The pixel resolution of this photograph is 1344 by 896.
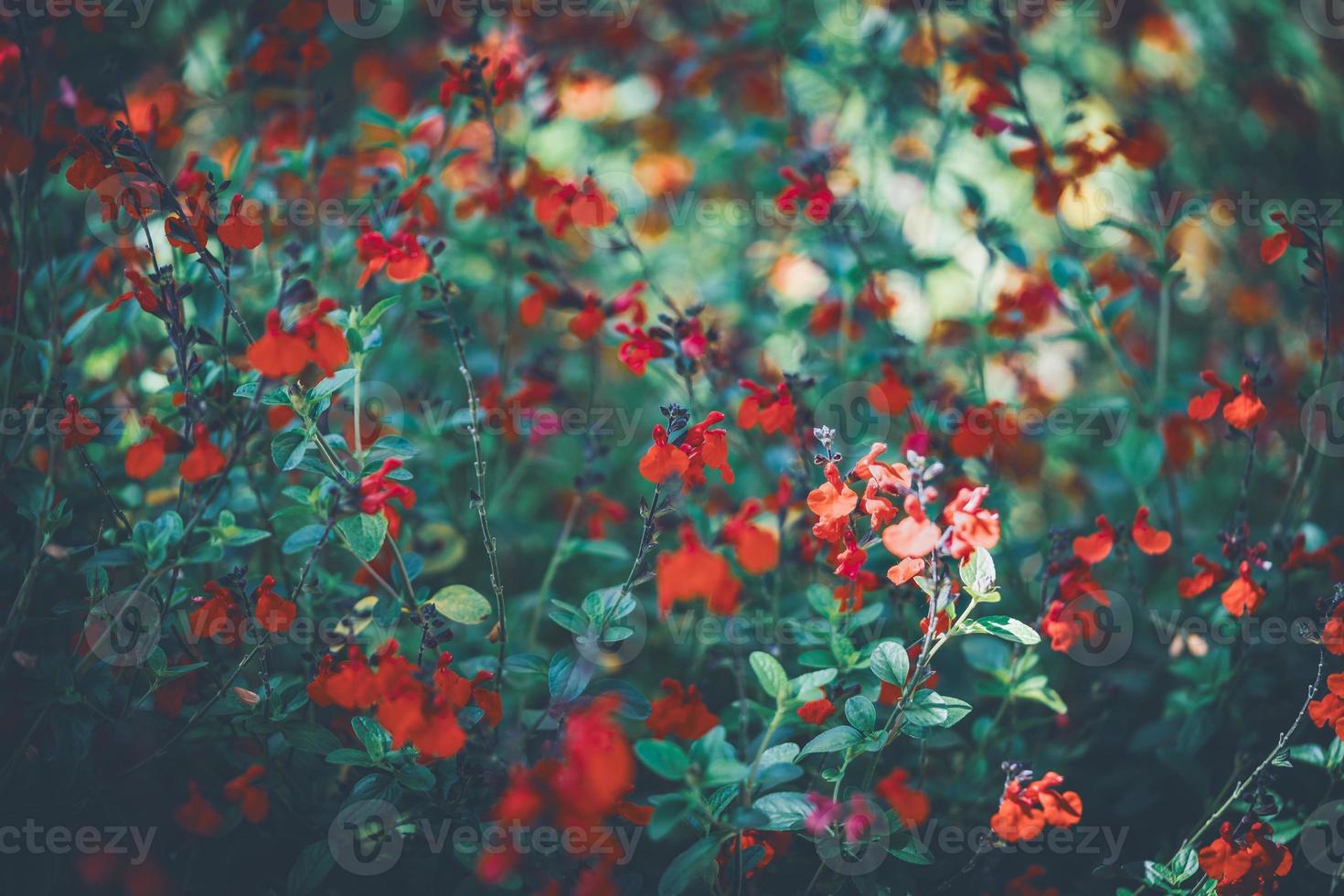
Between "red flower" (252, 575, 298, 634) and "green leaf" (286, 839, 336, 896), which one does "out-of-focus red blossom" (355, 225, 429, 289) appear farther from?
"green leaf" (286, 839, 336, 896)

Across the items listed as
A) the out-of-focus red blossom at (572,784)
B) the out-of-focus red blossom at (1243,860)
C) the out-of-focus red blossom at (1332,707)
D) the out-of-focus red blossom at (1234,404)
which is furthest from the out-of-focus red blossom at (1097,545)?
the out-of-focus red blossom at (572,784)

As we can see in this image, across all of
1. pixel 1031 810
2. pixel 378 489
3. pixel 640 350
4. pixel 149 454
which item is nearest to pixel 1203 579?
pixel 1031 810

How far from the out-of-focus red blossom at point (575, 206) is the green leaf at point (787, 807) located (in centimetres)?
130

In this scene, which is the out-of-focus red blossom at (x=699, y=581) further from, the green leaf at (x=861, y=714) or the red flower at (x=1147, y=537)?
the red flower at (x=1147, y=537)

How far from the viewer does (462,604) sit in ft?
5.41

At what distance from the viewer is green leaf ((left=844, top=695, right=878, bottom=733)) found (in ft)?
4.80

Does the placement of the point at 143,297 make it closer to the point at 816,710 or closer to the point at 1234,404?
the point at 816,710

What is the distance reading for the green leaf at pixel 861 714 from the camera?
146cm

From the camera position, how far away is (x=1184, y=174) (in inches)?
158

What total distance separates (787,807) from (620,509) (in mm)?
1009

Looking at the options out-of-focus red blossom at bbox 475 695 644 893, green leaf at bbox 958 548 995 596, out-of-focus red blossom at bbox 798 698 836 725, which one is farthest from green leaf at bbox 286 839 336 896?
green leaf at bbox 958 548 995 596

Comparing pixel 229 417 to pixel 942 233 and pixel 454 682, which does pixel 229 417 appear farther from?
pixel 942 233

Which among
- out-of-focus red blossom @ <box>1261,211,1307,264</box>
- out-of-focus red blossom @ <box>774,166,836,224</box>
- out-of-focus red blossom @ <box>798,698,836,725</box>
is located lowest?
out-of-focus red blossom @ <box>798,698,836,725</box>

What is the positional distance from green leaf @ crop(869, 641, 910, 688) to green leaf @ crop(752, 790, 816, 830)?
26cm
